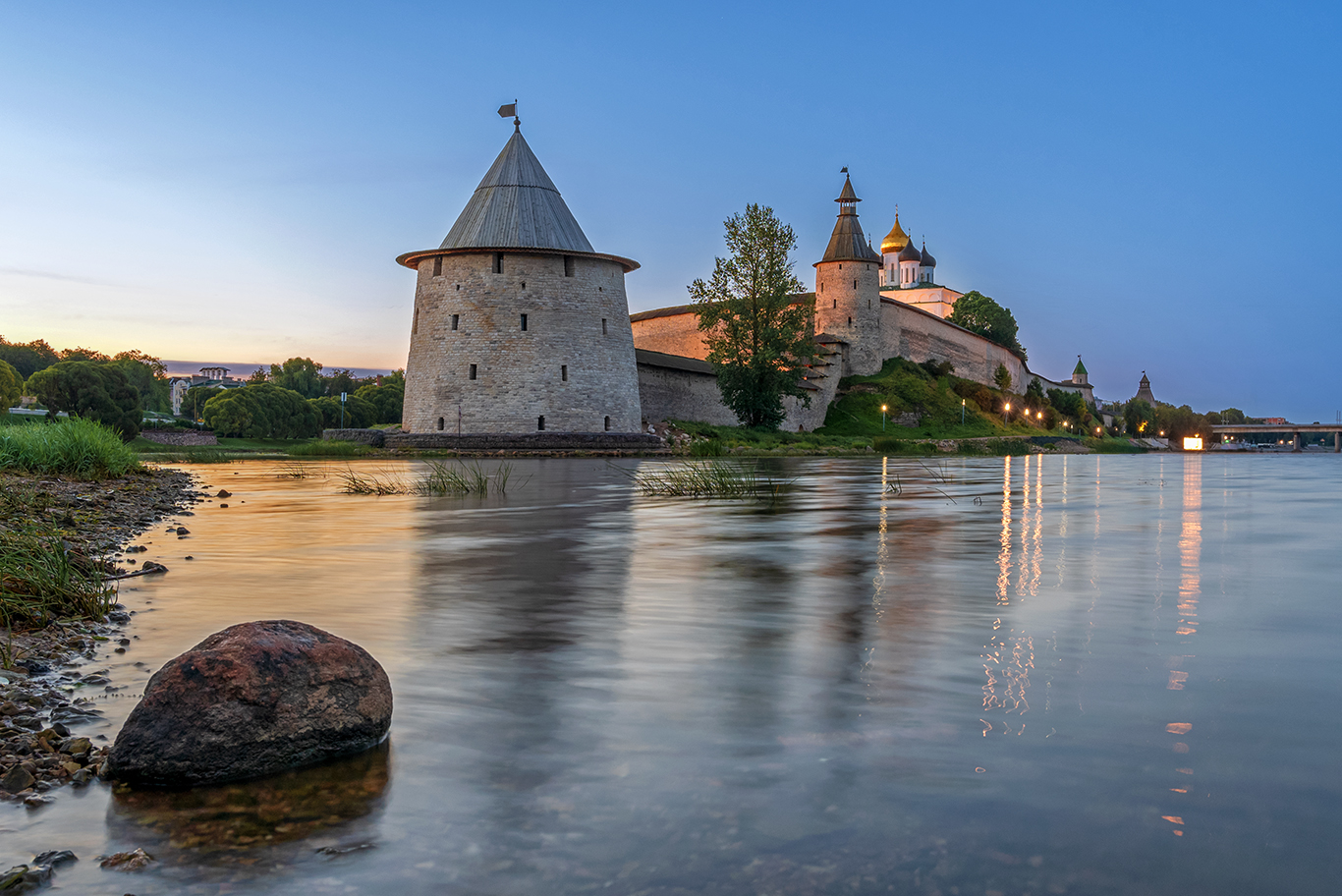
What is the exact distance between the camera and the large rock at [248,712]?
3006mm

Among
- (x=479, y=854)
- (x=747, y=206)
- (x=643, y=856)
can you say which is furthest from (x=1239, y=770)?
(x=747, y=206)

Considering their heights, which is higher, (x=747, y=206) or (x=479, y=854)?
(x=747, y=206)

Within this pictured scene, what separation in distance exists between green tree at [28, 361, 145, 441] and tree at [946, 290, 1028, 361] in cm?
7160

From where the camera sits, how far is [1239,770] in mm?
3131

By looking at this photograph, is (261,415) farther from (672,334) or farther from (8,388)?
(672,334)

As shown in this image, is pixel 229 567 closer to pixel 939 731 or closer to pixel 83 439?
A: pixel 939 731

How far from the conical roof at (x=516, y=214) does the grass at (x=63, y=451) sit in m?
25.4

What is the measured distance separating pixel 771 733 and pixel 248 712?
1.74 meters

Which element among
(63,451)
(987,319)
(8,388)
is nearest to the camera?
(63,451)

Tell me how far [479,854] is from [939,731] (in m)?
1.74

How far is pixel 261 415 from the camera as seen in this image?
6962 centimetres

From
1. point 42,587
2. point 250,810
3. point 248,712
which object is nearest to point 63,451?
point 42,587

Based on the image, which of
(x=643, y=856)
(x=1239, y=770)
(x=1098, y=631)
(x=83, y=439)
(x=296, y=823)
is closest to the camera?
(x=643, y=856)

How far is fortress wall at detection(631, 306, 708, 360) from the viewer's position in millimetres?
66231
